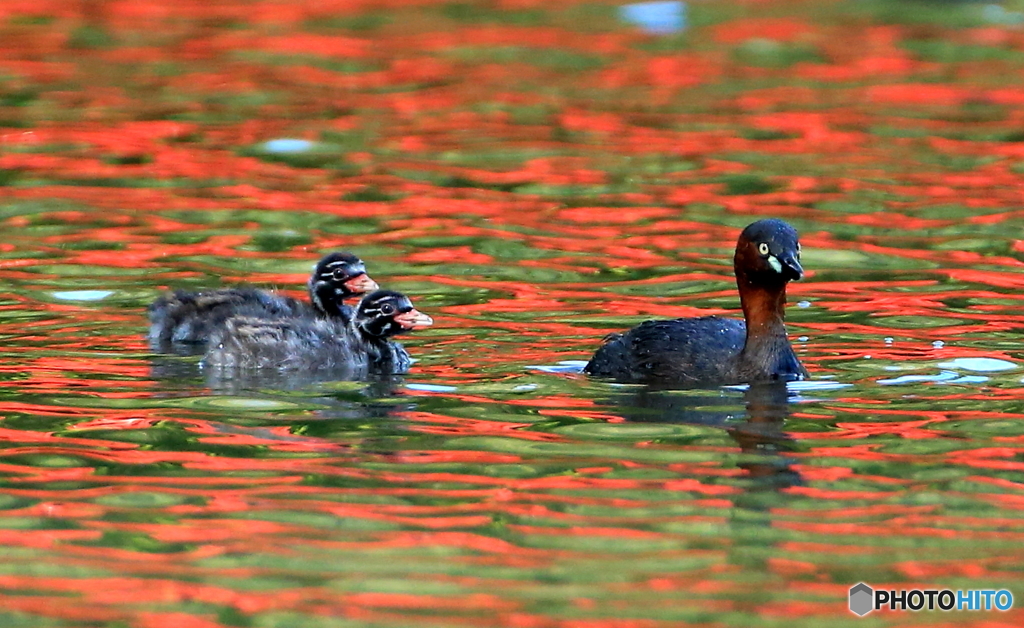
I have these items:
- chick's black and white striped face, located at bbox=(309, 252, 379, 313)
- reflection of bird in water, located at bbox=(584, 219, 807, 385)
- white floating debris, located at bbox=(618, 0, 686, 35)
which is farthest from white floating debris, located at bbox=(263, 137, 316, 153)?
reflection of bird in water, located at bbox=(584, 219, 807, 385)

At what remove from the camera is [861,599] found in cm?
693

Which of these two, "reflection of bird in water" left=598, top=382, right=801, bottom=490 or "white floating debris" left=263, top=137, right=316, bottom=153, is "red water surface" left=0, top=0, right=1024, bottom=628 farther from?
"white floating debris" left=263, top=137, right=316, bottom=153

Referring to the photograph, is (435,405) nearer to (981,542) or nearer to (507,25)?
(981,542)

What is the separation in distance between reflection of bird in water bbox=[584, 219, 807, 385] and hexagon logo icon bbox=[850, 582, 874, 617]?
3584mm

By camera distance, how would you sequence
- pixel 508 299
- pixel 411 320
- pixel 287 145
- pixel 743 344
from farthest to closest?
1. pixel 287 145
2. pixel 508 299
3. pixel 411 320
4. pixel 743 344

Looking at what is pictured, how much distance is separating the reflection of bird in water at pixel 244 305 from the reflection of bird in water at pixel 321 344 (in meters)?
0.36

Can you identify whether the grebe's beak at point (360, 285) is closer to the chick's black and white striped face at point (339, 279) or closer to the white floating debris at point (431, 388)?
the chick's black and white striped face at point (339, 279)

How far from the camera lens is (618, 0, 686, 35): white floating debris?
24.4m

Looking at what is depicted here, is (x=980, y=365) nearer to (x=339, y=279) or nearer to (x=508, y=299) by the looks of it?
(x=508, y=299)

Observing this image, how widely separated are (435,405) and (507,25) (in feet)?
49.0

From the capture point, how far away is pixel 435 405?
9.96 metres

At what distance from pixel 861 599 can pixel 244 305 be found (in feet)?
18.9

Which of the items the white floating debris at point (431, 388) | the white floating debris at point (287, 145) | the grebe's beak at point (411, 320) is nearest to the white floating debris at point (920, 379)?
the white floating debris at point (431, 388)

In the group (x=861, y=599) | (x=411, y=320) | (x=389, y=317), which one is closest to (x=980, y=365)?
(x=411, y=320)
